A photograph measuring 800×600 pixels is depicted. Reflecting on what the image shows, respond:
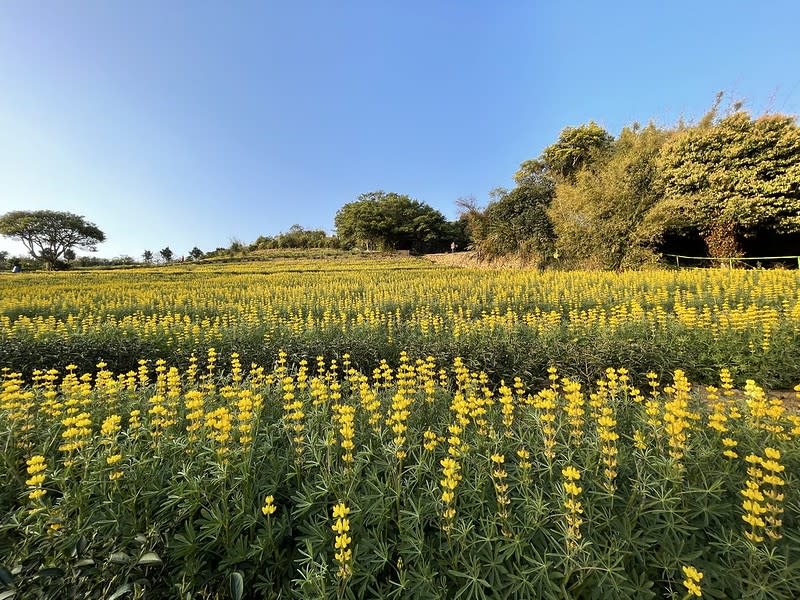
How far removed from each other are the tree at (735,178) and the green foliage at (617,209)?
1004 millimetres

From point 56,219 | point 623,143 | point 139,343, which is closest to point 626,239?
point 623,143

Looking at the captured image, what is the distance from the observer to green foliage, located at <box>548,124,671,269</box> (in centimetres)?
1468

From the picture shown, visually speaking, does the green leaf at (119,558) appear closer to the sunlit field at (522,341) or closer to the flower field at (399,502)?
the flower field at (399,502)

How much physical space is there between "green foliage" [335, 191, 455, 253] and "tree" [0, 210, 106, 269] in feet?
126

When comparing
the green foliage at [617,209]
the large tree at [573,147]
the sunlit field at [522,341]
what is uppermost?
the large tree at [573,147]

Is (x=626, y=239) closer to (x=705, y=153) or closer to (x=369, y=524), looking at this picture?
(x=705, y=153)

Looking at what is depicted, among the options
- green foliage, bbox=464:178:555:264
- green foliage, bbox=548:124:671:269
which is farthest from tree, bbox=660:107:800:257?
green foliage, bbox=464:178:555:264

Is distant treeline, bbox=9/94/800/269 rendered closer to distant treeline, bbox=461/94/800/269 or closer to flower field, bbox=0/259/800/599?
distant treeline, bbox=461/94/800/269

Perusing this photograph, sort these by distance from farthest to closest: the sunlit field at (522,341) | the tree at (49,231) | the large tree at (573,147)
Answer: the tree at (49,231)
the large tree at (573,147)
the sunlit field at (522,341)

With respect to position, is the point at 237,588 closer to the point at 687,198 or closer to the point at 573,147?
the point at 687,198

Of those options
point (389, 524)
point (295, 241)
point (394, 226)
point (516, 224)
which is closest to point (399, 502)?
point (389, 524)

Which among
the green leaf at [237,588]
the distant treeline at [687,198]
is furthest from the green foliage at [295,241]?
the green leaf at [237,588]

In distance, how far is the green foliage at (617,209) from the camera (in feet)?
48.2

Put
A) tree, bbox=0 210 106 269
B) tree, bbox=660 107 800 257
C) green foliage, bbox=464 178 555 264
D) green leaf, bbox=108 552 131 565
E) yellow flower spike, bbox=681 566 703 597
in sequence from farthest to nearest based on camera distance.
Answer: tree, bbox=0 210 106 269
green foliage, bbox=464 178 555 264
tree, bbox=660 107 800 257
green leaf, bbox=108 552 131 565
yellow flower spike, bbox=681 566 703 597
